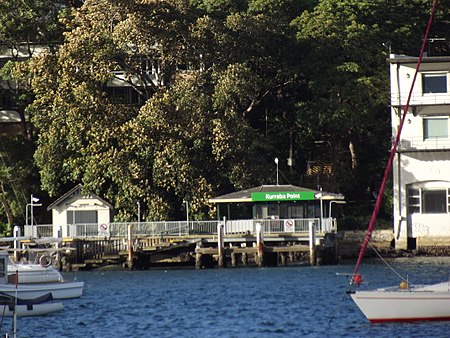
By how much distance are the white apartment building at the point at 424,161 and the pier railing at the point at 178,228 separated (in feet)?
19.9

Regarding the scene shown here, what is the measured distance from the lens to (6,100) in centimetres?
9962

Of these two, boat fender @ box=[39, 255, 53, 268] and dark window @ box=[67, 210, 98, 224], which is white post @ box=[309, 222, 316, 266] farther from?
dark window @ box=[67, 210, 98, 224]

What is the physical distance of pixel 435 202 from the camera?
276 feet

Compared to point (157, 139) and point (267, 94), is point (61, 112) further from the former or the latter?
point (267, 94)

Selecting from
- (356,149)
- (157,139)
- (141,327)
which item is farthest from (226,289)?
(356,149)

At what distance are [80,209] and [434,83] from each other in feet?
77.6

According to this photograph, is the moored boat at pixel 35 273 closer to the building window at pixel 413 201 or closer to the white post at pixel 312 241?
the white post at pixel 312 241

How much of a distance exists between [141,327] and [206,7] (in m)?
46.6

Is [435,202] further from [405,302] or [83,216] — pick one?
[405,302]

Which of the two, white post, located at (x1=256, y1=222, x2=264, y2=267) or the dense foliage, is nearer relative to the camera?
white post, located at (x1=256, y1=222, x2=264, y2=267)

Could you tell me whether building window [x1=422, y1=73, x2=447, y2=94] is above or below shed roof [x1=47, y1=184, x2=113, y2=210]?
above

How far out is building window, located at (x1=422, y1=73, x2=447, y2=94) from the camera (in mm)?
84562

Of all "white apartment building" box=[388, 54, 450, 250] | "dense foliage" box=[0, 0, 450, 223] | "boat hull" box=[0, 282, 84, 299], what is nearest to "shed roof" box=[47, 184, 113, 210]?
"dense foliage" box=[0, 0, 450, 223]

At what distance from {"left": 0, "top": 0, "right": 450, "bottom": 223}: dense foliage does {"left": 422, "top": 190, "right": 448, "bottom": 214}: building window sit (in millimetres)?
7631
